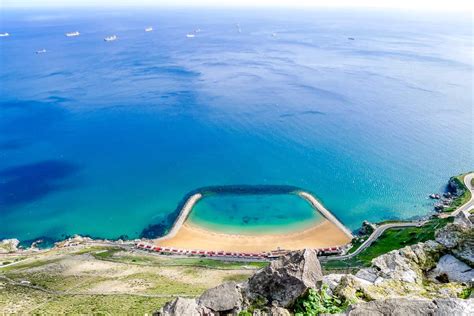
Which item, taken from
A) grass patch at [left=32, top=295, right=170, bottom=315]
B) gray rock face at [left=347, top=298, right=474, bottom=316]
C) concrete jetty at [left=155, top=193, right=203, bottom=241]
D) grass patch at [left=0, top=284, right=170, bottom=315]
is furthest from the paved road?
gray rock face at [left=347, top=298, right=474, bottom=316]

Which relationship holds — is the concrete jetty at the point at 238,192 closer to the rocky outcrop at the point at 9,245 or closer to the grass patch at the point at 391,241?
the grass patch at the point at 391,241

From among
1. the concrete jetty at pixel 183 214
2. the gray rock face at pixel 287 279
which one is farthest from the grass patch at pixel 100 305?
the concrete jetty at pixel 183 214

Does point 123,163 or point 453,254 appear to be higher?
point 453,254

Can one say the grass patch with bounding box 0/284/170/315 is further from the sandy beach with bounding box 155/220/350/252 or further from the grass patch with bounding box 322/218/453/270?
the sandy beach with bounding box 155/220/350/252

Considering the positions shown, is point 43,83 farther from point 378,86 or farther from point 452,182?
point 452,182

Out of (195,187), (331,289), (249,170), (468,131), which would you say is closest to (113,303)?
(331,289)

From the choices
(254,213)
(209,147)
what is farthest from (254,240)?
(209,147)

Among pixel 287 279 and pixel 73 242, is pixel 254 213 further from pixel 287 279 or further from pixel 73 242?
pixel 287 279
